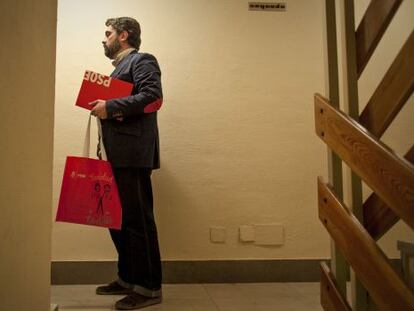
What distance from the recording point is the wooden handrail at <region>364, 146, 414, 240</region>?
3.39 feet

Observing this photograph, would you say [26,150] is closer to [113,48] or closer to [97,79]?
[97,79]

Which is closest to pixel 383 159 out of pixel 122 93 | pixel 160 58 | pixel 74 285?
pixel 122 93

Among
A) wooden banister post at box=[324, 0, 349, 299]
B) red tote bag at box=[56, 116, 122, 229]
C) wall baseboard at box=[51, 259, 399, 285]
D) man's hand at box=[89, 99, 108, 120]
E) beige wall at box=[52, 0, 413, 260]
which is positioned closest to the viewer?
wooden banister post at box=[324, 0, 349, 299]

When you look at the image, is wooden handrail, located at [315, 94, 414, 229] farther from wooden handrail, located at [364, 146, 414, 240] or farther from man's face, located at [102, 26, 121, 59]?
man's face, located at [102, 26, 121, 59]

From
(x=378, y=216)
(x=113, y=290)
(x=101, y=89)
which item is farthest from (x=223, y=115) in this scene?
(x=378, y=216)

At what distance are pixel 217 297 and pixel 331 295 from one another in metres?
0.80

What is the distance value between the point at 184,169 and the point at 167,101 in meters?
0.41

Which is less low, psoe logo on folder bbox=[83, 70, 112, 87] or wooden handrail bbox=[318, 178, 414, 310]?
psoe logo on folder bbox=[83, 70, 112, 87]

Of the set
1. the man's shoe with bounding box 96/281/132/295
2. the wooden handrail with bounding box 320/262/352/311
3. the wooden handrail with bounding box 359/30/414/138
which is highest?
the wooden handrail with bounding box 359/30/414/138

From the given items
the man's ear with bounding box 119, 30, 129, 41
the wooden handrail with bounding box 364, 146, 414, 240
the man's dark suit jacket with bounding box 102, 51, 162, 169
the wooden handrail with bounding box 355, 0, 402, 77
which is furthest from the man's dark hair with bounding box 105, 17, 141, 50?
the wooden handrail with bounding box 364, 146, 414, 240

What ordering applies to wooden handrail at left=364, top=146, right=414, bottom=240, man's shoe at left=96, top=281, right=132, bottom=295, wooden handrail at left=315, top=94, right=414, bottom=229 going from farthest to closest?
man's shoe at left=96, top=281, right=132, bottom=295 < wooden handrail at left=364, top=146, right=414, bottom=240 < wooden handrail at left=315, top=94, right=414, bottom=229

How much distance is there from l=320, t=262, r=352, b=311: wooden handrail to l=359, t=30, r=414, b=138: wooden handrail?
0.47m

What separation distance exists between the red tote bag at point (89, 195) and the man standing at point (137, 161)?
11cm

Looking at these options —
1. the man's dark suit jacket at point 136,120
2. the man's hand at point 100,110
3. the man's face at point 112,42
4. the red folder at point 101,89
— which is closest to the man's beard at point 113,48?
the man's face at point 112,42
